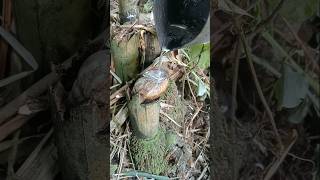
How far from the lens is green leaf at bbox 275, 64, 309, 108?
3.00ft

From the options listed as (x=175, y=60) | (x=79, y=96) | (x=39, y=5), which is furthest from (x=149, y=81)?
(x=39, y=5)

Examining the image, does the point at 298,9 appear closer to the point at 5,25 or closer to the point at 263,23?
the point at 263,23

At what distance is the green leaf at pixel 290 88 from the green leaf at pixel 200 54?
0.12m

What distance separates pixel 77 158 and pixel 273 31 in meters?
0.42

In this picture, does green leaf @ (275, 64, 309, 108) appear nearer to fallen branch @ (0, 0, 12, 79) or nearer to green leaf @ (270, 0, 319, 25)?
green leaf @ (270, 0, 319, 25)

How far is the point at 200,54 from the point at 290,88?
15 centimetres

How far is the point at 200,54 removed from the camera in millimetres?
922

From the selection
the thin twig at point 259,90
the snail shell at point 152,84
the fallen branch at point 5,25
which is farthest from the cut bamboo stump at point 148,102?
the fallen branch at point 5,25

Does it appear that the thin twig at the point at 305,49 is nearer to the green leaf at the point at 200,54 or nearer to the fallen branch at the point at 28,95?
the green leaf at the point at 200,54

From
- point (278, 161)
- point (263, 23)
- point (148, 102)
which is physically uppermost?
point (263, 23)

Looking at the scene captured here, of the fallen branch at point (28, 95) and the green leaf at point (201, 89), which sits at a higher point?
the green leaf at point (201, 89)

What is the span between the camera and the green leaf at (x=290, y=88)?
35.9 inches

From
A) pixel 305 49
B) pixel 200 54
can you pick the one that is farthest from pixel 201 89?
pixel 305 49

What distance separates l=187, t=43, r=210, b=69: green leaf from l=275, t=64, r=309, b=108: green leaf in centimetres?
12
